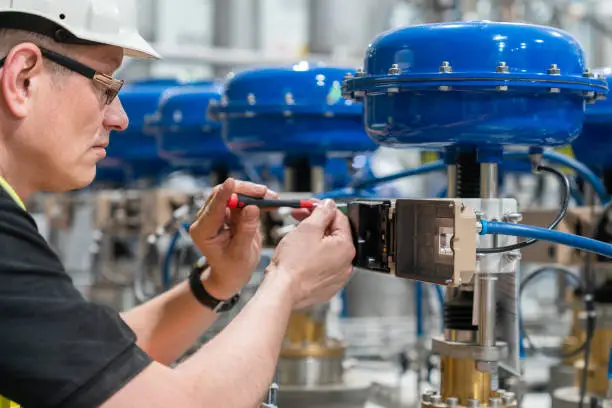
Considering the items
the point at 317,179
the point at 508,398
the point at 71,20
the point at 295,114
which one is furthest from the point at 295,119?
the point at 71,20

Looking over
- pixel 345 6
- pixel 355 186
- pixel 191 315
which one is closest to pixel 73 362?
pixel 191 315

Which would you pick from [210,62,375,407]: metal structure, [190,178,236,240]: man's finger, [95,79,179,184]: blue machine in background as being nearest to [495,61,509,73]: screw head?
[190,178,236,240]: man's finger

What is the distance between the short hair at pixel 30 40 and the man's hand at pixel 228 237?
31cm

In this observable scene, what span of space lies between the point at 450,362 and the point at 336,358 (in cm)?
86

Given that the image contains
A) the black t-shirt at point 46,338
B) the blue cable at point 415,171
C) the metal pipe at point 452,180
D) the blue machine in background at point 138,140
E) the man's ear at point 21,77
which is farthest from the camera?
the blue machine in background at point 138,140

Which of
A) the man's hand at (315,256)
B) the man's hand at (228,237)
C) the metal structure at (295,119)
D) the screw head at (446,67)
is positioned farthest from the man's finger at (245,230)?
the metal structure at (295,119)

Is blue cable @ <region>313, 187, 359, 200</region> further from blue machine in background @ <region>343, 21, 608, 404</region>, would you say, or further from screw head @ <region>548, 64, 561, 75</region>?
screw head @ <region>548, 64, 561, 75</region>

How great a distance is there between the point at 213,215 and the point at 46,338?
447 mm

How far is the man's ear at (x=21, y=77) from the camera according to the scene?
3.46ft

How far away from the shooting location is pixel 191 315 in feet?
4.86

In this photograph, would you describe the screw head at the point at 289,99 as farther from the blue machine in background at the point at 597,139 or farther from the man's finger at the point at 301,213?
the man's finger at the point at 301,213

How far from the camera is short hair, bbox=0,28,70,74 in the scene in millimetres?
1086

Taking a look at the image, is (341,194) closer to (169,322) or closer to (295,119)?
(295,119)

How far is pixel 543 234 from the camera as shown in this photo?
1239 mm
